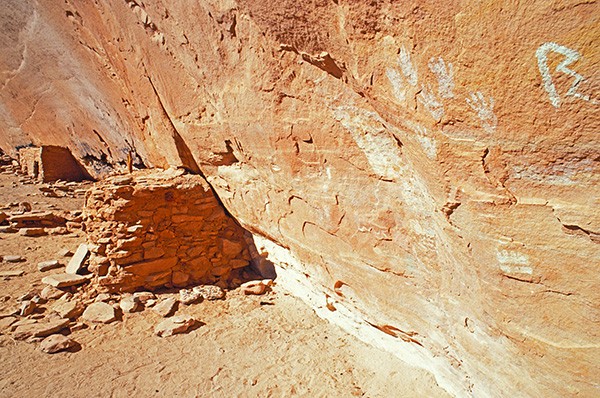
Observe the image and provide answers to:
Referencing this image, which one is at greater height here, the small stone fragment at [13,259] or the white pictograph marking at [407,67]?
the white pictograph marking at [407,67]

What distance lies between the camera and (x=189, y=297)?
3.73 meters

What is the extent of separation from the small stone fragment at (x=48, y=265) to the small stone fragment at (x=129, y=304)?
1267 mm

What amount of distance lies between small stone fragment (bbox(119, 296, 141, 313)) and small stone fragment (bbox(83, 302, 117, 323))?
0.09m

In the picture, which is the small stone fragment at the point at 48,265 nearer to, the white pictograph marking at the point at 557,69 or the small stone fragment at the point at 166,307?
the small stone fragment at the point at 166,307

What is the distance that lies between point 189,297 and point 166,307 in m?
0.26

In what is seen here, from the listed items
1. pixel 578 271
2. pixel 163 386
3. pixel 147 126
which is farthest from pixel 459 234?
pixel 147 126

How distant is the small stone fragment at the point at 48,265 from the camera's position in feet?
13.7

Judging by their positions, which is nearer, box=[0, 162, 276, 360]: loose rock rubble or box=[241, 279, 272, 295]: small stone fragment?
box=[0, 162, 276, 360]: loose rock rubble

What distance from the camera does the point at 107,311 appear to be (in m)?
3.38

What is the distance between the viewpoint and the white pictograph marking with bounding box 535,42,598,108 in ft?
3.73

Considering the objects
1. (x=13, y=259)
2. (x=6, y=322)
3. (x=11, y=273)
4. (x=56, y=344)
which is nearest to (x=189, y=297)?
(x=56, y=344)

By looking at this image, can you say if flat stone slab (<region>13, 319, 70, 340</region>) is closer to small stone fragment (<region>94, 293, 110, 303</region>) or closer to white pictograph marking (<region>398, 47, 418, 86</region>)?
small stone fragment (<region>94, 293, 110, 303</region>)

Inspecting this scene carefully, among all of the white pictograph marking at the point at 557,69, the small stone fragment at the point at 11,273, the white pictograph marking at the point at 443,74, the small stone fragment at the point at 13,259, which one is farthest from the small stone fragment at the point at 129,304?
the white pictograph marking at the point at 557,69


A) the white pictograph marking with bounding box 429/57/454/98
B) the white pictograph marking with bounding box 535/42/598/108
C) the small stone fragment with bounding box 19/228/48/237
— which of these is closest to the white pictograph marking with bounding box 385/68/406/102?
the white pictograph marking with bounding box 429/57/454/98
